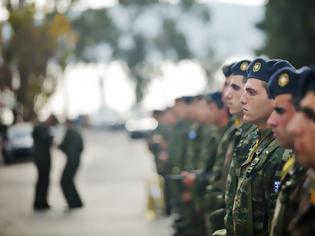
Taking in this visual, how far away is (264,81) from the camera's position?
196 inches

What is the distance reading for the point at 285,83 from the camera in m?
3.99

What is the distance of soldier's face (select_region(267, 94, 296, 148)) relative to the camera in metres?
3.88

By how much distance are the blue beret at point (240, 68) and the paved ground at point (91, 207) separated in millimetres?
5354

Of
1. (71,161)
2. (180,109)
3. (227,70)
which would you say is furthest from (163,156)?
(227,70)

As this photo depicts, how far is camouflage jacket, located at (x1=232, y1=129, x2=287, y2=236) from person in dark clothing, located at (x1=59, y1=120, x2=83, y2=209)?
10.7m

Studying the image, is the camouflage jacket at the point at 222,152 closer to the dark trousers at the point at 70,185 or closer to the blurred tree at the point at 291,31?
the dark trousers at the point at 70,185

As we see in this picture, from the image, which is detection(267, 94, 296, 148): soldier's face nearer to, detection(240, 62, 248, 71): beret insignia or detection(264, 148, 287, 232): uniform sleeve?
detection(264, 148, 287, 232): uniform sleeve

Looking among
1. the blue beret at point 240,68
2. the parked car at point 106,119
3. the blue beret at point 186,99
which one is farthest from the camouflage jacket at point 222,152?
the parked car at point 106,119

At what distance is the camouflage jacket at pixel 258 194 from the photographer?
4.70 meters

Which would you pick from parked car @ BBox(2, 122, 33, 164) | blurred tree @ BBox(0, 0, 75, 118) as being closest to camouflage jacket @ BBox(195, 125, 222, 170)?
parked car @ BBox(2, 122, 33, 164)

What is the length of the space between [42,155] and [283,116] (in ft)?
41.2

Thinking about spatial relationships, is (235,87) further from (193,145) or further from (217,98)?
(193,145)

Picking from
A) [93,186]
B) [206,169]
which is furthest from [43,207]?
[206,169]

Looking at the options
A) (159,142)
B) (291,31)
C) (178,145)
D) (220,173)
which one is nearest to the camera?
(220,173)
